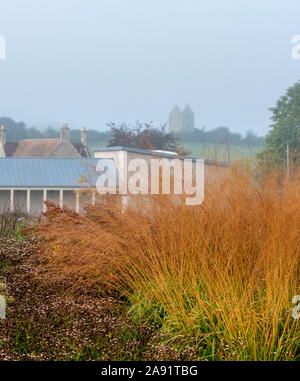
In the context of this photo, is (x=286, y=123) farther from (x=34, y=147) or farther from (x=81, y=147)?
(x=34, y=147)

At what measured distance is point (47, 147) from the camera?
123ft

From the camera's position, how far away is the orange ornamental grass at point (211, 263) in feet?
12.1

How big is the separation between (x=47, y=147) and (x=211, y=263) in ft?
112

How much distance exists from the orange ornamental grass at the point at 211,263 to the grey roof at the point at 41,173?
689 inches

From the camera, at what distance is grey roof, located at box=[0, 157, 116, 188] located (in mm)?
22938

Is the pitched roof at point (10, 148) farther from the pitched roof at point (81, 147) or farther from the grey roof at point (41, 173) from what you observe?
the grey roof at point (41, 173)

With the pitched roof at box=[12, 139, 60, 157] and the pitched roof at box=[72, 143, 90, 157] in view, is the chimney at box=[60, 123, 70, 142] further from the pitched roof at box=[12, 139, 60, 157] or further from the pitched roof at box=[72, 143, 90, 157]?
the pitched roof at box=[72, 143, 90, 157]

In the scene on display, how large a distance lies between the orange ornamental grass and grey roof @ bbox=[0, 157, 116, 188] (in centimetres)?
1751

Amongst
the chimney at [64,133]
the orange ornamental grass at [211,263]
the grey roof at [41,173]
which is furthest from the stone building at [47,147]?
the orange ornamental grass at [211,263]

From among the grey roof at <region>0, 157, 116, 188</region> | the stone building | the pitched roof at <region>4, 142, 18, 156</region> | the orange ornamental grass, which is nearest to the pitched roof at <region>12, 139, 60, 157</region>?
the stone building

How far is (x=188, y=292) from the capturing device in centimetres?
418

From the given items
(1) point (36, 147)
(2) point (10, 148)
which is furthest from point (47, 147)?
(2) point (10, 148)
